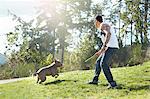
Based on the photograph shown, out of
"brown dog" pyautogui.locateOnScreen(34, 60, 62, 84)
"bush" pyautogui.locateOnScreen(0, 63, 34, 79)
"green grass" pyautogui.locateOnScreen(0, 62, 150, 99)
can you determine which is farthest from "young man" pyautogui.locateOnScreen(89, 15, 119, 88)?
"bush" pyautogui.locateOnScreen(0, 63, 34, 79)

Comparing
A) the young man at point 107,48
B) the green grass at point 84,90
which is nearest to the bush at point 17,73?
the green grass at point 84,90

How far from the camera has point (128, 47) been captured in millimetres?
35719

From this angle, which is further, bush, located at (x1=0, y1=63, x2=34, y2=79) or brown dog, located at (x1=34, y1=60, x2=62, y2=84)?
bush, located at (x1=0, y1=63, x2=34, y2=79)

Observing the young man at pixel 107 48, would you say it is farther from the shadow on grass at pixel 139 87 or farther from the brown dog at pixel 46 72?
the brown dog at pixel 46 72

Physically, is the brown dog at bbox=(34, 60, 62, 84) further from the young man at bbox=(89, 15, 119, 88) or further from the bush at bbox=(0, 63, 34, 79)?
the bush at bbox=(0, 63, 34, 79)

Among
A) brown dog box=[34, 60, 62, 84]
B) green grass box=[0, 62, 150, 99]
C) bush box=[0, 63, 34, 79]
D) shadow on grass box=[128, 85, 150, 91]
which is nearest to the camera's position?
green grass box=[0, 62, 150, 99]

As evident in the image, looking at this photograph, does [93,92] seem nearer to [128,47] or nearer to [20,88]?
[20,88]

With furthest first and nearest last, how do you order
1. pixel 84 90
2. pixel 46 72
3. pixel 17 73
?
1. pixel 17 73
2. pixel 46 72
3. pixel 84 90

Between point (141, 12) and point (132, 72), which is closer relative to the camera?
point (132, 72)

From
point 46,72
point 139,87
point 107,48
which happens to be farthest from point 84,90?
point 46,72

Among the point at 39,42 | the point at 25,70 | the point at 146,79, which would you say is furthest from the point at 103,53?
the point at 39,42

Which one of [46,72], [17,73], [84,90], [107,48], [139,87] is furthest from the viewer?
[17,73]

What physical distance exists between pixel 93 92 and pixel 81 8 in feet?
130

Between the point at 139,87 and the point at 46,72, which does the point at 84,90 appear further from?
the point at 46,72
